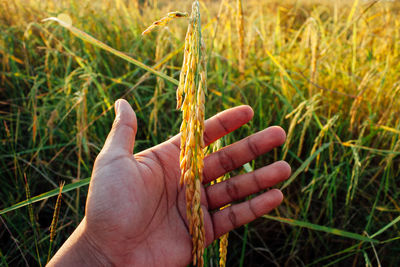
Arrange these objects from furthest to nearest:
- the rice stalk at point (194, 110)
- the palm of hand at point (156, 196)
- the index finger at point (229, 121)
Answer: the index finger at point (229, 121) → the palm of hand at point (156, 196) → the rice stalk at point (194, 110)

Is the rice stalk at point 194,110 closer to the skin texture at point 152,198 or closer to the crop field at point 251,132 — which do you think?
the skin texture at point 152,198

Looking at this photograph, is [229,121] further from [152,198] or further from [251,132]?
[152,198]

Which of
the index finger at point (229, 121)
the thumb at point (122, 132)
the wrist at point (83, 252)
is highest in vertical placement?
the thumb at point (122, 132)

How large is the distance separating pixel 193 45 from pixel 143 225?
768mm

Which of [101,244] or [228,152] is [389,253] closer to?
[228,152]

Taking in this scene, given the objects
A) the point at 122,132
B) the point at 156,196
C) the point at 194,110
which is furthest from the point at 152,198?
the point at 194,110

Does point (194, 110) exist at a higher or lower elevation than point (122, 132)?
higher

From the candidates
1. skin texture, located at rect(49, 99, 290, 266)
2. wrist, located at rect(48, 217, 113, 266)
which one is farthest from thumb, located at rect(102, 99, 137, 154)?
wrist, located at rect(48, 217, 113, 266)

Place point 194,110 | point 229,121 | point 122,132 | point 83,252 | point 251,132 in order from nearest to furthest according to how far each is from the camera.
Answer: point 194,110
point 83,252
point 122,132
point 229,121
point 251,132

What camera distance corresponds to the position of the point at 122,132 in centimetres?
125

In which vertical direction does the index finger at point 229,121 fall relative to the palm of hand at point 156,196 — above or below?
above

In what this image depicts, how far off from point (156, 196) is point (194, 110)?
65cm

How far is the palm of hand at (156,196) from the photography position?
1119 millimetres

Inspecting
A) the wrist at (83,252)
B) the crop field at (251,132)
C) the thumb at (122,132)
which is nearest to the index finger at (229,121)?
the crop field at (251,132)
